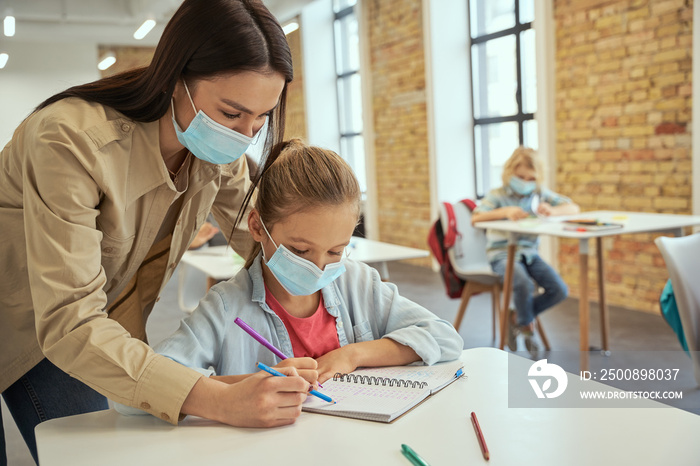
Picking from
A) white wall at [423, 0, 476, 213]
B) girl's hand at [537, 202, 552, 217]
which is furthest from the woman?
white wall at [423, 0, 476, 213]

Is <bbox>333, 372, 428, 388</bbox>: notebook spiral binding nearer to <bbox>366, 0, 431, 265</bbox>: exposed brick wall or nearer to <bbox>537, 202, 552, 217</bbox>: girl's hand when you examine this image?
<bbox>537, 202, 552, 217</bbox>: girl's hand

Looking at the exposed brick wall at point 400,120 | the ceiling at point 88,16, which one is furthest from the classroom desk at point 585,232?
the ceiling at point 88,16

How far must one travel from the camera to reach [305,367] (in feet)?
3.46

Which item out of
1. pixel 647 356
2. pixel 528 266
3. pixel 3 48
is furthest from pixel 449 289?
pixel 3 48

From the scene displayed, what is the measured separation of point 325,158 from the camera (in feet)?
4.27

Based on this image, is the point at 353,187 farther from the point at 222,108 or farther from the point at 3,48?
the point at 3,48

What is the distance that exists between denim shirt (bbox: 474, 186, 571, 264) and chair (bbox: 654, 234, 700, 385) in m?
1.96

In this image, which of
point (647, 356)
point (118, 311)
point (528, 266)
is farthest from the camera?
point (528, 266)

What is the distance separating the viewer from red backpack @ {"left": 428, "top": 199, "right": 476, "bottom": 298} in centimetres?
370

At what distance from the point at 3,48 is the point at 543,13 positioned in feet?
27.0

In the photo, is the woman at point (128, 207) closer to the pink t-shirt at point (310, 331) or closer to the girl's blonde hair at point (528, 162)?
the pink t-shirt at point (310, 331)

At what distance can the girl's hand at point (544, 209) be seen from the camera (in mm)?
3773

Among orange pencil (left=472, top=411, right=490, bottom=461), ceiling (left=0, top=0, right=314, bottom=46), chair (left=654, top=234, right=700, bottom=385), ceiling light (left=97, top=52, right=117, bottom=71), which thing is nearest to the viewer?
orange pencil (left=472, top=411, right=490, bottom=461)

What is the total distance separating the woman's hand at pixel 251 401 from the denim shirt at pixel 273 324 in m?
0.15
